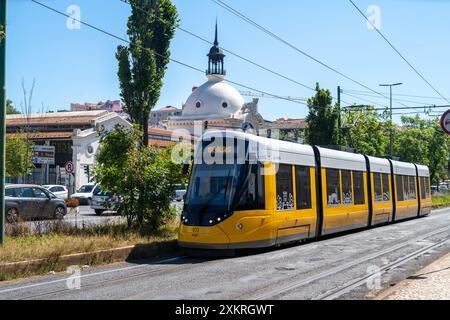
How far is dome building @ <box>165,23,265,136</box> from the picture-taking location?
78688 millimetres

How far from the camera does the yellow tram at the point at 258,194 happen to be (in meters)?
12.8

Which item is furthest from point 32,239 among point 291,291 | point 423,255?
point 423,255

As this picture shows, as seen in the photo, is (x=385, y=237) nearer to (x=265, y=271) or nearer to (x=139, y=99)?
(x=265, y=271)

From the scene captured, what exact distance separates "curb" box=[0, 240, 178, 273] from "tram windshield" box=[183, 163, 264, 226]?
1.10m

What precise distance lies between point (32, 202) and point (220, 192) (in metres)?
11.2

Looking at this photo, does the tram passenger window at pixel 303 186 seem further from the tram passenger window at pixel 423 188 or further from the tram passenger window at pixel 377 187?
the tram passenger window at pixel 423 188

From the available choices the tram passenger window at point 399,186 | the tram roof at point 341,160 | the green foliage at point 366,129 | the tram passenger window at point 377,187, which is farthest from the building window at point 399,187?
the green foliage at point 366,129

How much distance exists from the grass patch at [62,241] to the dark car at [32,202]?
635 cm

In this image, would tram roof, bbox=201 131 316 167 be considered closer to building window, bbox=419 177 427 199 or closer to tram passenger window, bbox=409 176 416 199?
tram passenger window, bbox=409 176 416 199

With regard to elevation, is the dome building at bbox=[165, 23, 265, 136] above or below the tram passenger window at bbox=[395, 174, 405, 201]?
above

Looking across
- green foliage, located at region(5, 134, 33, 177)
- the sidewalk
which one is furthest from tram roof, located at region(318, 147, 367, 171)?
green foliage, located at region(5, 134, 33, 177)

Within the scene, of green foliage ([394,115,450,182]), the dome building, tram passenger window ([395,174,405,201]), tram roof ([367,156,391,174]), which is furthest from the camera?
the dome building

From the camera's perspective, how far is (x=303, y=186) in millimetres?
15508

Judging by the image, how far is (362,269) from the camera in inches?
438
